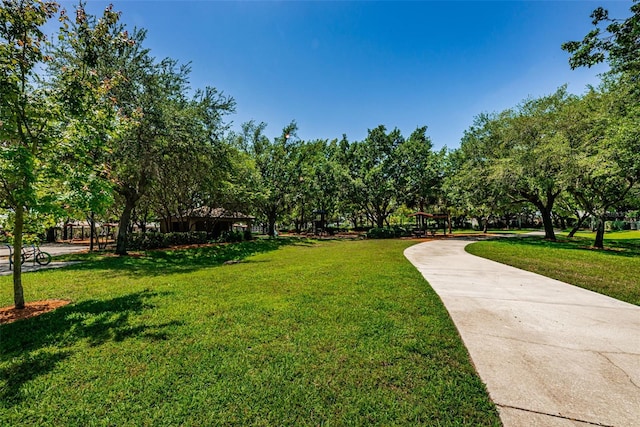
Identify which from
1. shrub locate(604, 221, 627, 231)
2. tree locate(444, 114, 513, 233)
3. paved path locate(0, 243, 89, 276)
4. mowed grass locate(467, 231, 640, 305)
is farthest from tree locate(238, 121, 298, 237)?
shrub locate(604, 221, 627, 231)

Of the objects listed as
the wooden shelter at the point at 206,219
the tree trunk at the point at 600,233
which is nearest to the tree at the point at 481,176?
the tree trunk at the point at 600,233

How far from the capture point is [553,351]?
3203mm

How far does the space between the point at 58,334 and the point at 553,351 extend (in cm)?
676

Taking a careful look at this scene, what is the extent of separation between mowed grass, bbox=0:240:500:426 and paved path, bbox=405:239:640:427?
0.93ft

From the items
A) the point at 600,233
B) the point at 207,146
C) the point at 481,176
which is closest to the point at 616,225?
the point at 481,176

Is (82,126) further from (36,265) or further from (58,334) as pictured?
(36,265)

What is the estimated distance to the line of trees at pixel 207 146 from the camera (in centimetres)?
483

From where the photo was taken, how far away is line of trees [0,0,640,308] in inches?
190

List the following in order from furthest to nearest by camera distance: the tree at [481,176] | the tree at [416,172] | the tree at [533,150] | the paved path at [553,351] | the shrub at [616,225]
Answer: the shrub at [616,225], the tree at [416,172], the tree at [481,176], the tree at [533,150], the paved path at [553,351]

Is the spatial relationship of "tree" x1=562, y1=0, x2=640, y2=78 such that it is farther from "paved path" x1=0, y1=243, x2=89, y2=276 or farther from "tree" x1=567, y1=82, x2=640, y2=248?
"paved path" x1=0, y1=243, x2=89, y2=276

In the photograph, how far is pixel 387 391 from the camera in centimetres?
257

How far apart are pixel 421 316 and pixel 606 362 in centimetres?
206

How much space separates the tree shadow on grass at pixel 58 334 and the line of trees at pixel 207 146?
129 centimetres

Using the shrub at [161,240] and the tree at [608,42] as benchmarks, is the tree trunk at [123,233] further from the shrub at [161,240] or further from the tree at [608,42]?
the tree at [608,42]
